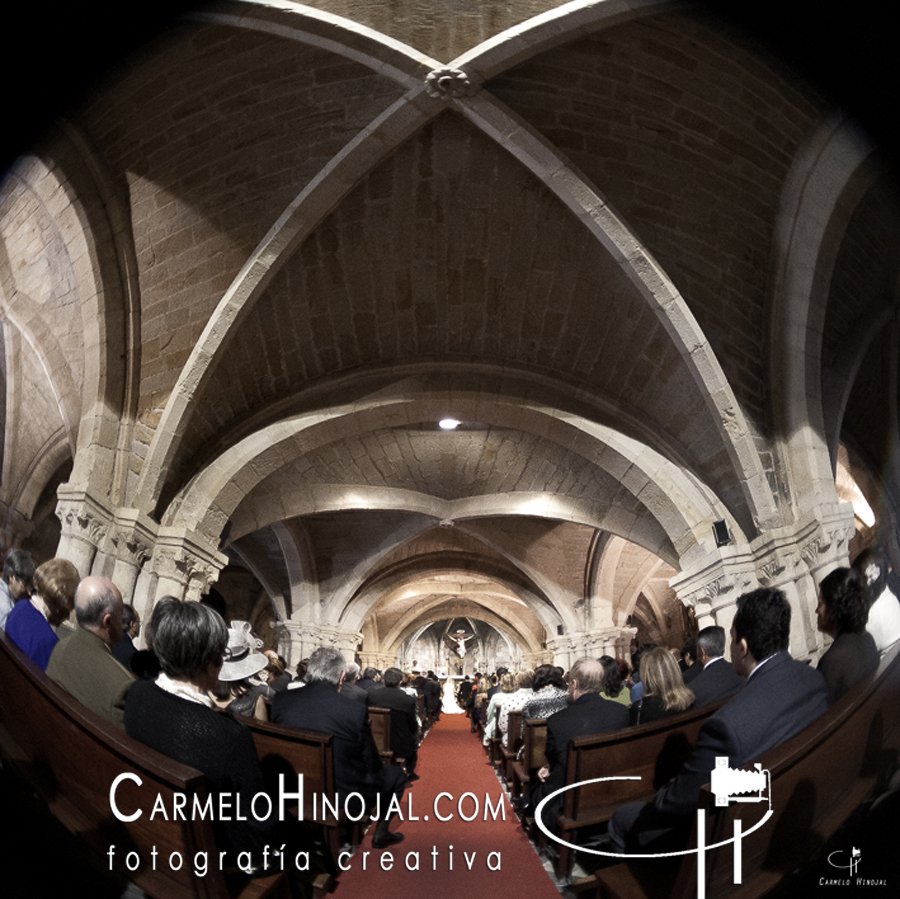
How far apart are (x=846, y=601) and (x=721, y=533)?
1.79m

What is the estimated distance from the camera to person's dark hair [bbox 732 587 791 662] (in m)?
1.58

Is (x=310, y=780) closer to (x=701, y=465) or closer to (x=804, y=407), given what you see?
(x=804, y=407)

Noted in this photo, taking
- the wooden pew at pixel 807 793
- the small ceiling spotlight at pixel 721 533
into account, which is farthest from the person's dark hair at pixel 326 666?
the small ceiling spotlight at pixel 721 533

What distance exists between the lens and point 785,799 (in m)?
1.27

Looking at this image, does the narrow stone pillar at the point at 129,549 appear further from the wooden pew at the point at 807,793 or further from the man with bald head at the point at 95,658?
the wooden pew at the point at 807,793

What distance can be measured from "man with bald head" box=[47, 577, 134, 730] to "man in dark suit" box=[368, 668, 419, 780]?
3.82m

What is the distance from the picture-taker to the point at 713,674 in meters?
2.33

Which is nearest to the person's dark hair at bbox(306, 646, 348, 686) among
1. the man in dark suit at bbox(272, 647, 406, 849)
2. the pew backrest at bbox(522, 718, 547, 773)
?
the man in dark suit at bbox(272, 647, 406, 849)

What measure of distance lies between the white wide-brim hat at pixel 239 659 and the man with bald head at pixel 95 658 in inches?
43.8

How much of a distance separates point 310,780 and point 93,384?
233cm

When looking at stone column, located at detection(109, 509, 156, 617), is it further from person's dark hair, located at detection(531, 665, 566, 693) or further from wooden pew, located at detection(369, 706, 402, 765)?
person's dark hair, located at detection(531, 665, 566, 693)

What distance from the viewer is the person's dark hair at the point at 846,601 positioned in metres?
1.62

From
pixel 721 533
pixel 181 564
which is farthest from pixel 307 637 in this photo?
pixel 721 533

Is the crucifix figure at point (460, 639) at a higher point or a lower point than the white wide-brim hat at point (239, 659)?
higher
